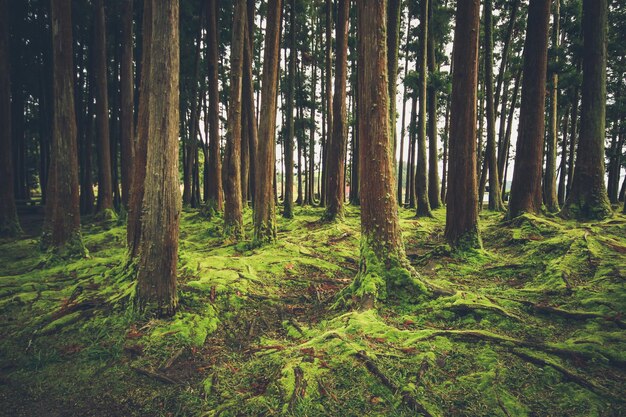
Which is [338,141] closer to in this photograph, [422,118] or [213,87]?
[422,118]

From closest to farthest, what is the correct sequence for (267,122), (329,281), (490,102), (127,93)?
(329,281) → (267,122) → (127,93) → (490,102)

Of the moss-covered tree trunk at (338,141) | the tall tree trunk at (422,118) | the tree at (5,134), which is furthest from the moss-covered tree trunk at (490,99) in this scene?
the tree at (5,134)

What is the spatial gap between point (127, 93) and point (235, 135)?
6.68 metres

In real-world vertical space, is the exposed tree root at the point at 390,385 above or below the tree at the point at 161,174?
below

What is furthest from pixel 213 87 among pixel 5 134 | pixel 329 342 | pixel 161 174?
pixel 329 342

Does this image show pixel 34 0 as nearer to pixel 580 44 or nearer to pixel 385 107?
pixel 385 107

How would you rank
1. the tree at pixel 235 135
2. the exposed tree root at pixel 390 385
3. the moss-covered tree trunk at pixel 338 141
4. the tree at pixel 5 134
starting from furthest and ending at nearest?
the moss-covered tree trunk at pixel 338 141 < the tree at pixel 5 134 < the tree at pixel 235 135 < the exposed tree root at pixel 390 385

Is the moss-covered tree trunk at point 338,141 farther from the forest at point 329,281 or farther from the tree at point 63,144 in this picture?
the tree at point 63,144

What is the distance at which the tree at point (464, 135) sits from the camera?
7418mm

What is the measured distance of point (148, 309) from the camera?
5.08m

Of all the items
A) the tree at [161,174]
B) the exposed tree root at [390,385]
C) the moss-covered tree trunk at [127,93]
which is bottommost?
the exposed tree root at [390,385]

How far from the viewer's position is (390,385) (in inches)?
131

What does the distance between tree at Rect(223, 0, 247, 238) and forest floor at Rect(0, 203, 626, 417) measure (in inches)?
124

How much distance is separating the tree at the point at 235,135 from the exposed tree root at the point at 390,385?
25.2ft
